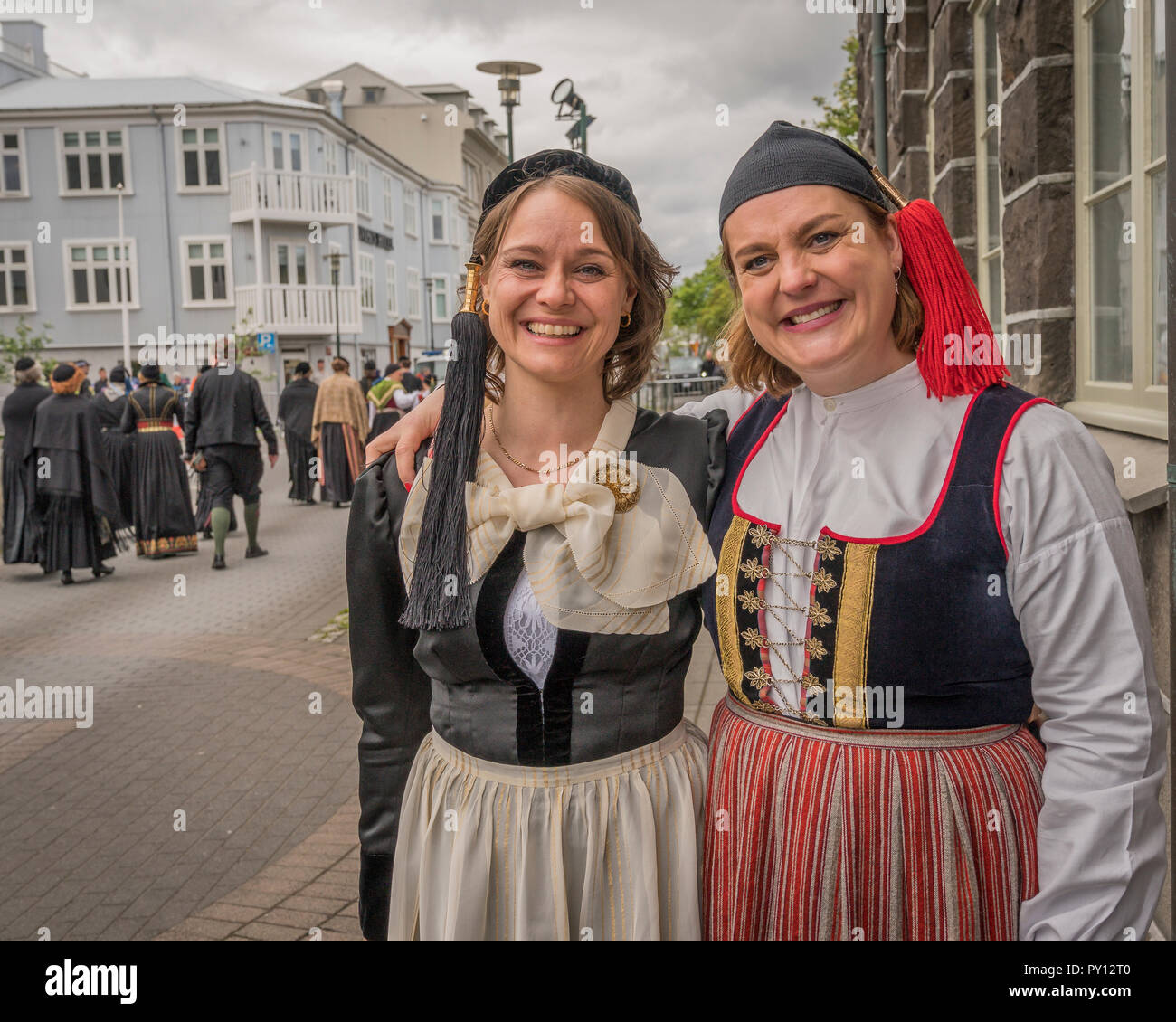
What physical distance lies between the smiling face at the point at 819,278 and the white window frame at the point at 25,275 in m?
34.6

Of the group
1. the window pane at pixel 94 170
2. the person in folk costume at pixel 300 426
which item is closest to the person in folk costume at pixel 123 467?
the person in folk costume at pixel 300 426

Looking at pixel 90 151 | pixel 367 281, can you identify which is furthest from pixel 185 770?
pixel 367 281

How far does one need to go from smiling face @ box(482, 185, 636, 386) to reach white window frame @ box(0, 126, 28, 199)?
34441 mm

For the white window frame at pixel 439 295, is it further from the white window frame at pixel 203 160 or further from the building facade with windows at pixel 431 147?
the white window frame at pixel 203 160

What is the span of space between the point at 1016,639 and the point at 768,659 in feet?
1.32

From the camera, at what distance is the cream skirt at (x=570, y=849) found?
1.90m

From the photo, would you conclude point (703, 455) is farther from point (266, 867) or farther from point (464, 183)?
point (464, 183)

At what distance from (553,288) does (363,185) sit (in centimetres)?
3819

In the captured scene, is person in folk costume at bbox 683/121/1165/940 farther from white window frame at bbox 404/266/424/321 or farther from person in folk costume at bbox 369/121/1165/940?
white window frame at bbox 404/266/424/321

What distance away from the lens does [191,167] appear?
32.1 m

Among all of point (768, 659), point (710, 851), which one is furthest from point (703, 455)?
point (710, 851)

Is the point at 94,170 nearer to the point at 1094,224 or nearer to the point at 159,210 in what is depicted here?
the point at 159,210

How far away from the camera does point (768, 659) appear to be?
1871 mm

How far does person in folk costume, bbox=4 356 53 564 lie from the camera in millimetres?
9977
